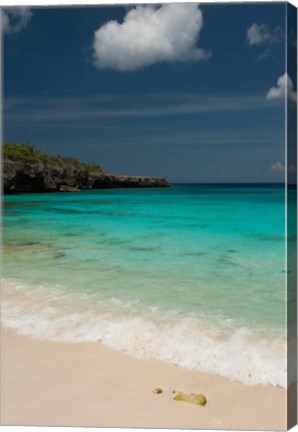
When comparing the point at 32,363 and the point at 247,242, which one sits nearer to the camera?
the point at 32,363

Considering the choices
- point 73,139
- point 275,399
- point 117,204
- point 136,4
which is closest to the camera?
point 275,399

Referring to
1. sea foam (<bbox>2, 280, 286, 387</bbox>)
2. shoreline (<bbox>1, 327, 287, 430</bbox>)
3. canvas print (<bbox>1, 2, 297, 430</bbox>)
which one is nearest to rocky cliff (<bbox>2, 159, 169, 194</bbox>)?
canvas print (<bbox>1, 2, 297, 430</bbox>)

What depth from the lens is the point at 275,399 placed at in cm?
289

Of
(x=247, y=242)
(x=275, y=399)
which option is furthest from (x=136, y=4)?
(x=275, y=399)

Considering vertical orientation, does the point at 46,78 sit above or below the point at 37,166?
above

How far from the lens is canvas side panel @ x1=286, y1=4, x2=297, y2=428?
296 cm

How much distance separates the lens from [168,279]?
329cm

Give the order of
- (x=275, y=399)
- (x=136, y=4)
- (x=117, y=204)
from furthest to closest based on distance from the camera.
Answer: (x=117, y=204)
(x=136, y=4)
(x=275, y=399)

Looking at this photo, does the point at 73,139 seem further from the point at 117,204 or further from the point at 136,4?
the point at 136,4

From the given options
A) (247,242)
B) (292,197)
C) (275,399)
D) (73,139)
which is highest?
(73,139)

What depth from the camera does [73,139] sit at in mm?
3361

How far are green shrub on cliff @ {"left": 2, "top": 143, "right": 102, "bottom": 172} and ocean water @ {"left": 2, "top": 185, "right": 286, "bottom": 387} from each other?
225 millimetres

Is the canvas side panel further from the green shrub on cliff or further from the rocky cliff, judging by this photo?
the green shrub on cliff

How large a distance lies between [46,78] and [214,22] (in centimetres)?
96
